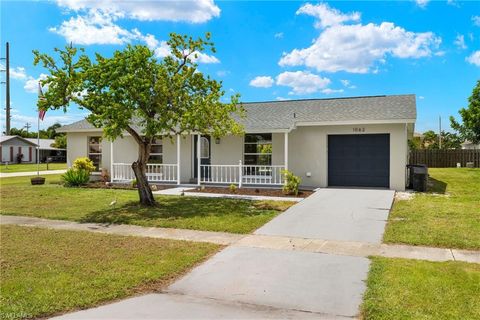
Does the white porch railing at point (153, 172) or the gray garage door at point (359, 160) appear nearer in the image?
the gray garage door at point (359, 160)

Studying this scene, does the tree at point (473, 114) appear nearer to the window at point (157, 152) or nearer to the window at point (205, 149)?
the window at point (205, 149)

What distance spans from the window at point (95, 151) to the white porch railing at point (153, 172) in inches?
79.9

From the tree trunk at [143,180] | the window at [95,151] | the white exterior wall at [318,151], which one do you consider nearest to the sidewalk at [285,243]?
the tree trunk at [143,180]

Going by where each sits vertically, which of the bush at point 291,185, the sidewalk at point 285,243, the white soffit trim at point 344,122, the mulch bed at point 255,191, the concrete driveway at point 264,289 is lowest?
the concrete driveway at point 264,289

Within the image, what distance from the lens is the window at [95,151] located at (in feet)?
66.9

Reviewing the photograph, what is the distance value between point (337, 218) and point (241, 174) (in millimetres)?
6654

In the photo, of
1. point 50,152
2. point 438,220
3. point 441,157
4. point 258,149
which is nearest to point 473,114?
point 441,157

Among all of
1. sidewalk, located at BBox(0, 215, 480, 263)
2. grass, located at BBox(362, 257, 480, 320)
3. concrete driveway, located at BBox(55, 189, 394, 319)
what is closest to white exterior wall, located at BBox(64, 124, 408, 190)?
sidewalk, located at BBox(0, 215, 480, 263)

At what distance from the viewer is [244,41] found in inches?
660

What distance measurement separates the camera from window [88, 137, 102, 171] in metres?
20.4

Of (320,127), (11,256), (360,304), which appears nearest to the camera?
(360,304)

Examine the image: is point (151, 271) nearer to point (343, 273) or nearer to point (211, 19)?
point (343, 273)

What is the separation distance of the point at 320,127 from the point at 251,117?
11.3ft

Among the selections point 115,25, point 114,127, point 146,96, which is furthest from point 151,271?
point 115,25
